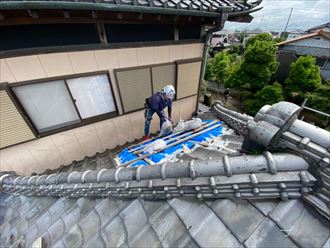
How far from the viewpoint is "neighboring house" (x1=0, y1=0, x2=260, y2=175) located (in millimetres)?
3586

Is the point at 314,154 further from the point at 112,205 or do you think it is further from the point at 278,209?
the point at 112,205

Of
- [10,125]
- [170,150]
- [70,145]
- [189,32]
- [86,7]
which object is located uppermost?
[86,7]

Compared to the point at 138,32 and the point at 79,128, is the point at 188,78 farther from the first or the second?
the point at 79,128

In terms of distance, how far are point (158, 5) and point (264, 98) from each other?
16412 mm

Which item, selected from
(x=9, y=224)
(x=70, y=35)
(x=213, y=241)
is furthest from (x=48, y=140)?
(x=213, y=241)

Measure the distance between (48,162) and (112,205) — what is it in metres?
4.21

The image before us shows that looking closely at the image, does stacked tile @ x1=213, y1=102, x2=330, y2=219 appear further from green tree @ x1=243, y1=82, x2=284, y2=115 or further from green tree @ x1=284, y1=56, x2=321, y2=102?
green tree @ x1=284, y1=56, x2=321, y2=102

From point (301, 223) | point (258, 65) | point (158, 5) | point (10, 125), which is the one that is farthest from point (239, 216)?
point (258, 65)

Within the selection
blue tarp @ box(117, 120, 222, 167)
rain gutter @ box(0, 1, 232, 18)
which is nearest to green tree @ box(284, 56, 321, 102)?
blue tarp @ box(117, 120, 222, 167)

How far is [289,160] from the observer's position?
1.45 metres

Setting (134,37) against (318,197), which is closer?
(318,197)

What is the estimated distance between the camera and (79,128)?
17.2 feet

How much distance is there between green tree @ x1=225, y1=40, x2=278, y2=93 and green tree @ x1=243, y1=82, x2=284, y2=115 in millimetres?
1245

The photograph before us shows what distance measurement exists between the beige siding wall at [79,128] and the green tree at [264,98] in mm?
13263
